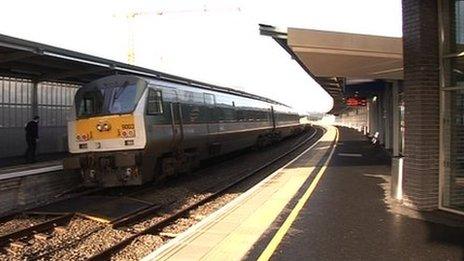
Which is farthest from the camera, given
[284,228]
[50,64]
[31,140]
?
[31,140]

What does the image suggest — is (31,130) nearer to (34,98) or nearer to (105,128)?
(34,98)

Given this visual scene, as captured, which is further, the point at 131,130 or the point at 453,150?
the point at 131,130

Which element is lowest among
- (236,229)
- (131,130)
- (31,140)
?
(236,229)

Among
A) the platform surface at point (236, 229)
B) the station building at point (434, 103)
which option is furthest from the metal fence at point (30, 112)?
the station building at point (434, 103)

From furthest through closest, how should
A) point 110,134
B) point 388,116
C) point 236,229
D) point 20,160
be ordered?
point 388,116 < point 20,160 < point 110,134 < point 236,229

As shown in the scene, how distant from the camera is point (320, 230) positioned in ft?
28.3

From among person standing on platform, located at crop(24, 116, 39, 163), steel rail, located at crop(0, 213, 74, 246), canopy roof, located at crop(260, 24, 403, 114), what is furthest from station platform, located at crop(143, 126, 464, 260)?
person standing on platform, located at crop(24, 116, 39, 163)

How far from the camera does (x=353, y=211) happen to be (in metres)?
10.3

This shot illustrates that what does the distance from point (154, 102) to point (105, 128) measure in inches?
56.8

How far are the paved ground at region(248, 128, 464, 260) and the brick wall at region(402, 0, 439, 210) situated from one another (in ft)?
1.67

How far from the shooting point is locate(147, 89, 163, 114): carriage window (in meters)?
15.3

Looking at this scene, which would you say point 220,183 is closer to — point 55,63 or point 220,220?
point 55,63

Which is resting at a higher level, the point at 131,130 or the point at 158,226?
the point at 131,130

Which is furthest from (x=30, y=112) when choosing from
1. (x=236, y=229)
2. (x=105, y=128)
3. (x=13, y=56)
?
(x=236, y=229)
